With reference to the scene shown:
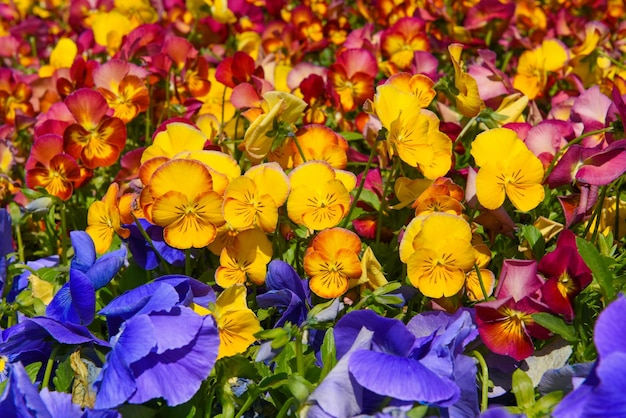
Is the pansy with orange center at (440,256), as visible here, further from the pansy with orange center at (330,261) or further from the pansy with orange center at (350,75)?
the pansy with orange center at (350,75)

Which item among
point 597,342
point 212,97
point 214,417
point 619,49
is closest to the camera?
point 597,342

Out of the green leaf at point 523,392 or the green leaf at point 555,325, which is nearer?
the green leaf at point 523,392

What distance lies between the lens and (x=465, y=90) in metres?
1.64

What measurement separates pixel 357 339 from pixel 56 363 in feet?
1.97

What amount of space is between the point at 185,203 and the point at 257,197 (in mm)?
130

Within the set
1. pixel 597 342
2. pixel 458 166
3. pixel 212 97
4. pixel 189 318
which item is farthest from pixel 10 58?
pixel 597 342

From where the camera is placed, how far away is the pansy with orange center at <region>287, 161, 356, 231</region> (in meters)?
1.37

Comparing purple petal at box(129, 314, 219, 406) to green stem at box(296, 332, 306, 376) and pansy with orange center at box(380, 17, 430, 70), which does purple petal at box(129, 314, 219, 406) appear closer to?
green stem at box(296, 332, 306, 376)

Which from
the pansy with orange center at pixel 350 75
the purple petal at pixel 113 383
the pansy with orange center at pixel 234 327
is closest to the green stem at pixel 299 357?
the pansy with orange center at pixel 234 327

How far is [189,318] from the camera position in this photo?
1168 millimetres

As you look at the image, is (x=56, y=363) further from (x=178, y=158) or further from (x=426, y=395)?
(x=426, y=395)

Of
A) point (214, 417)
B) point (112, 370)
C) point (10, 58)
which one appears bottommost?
point (10, 58)

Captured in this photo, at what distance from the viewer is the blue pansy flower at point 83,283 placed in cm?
122

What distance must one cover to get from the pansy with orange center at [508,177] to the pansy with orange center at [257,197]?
1.22 feet
